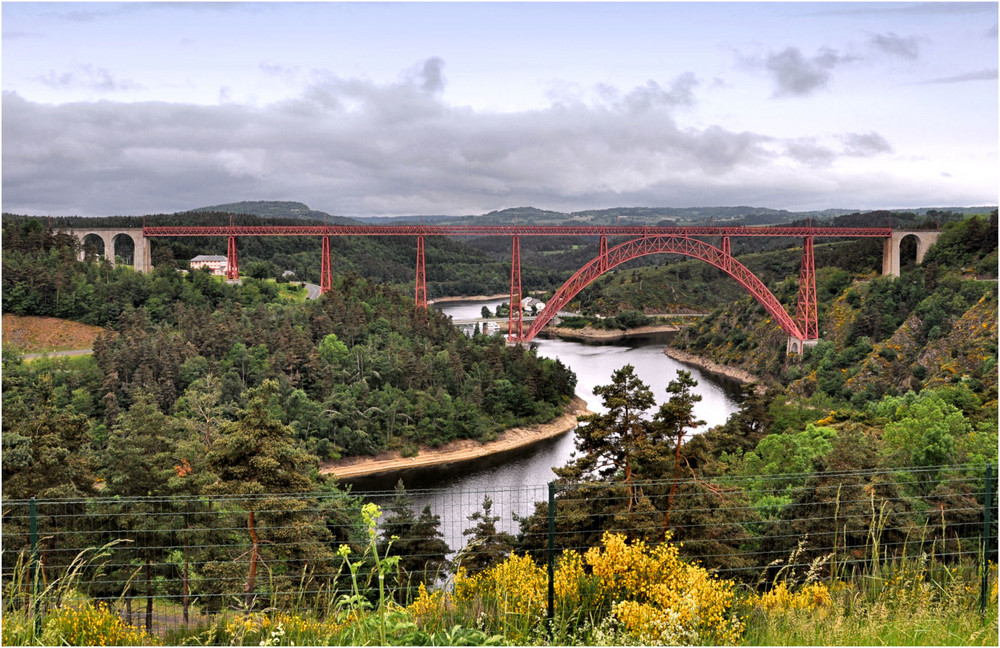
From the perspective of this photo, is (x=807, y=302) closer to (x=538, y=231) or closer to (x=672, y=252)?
(x=672, y=252)

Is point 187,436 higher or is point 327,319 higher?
point 327,319

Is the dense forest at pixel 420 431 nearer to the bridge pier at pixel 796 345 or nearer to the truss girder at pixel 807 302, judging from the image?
the bridge pier at pixel 796 345

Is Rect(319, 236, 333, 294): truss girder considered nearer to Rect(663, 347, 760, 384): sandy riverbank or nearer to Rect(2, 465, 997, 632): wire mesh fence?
Rect(663, 347, 760, 384): sandy riverbank

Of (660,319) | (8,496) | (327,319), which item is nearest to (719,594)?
(8,496)

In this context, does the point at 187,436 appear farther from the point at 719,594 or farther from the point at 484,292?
the point at 484,292

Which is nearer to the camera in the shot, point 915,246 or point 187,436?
point 187,436

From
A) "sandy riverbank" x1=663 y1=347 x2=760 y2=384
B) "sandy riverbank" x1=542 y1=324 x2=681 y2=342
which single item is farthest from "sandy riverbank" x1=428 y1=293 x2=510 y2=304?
"sandy riverbank" x1=663 y1=347 x2=760 y2=384
